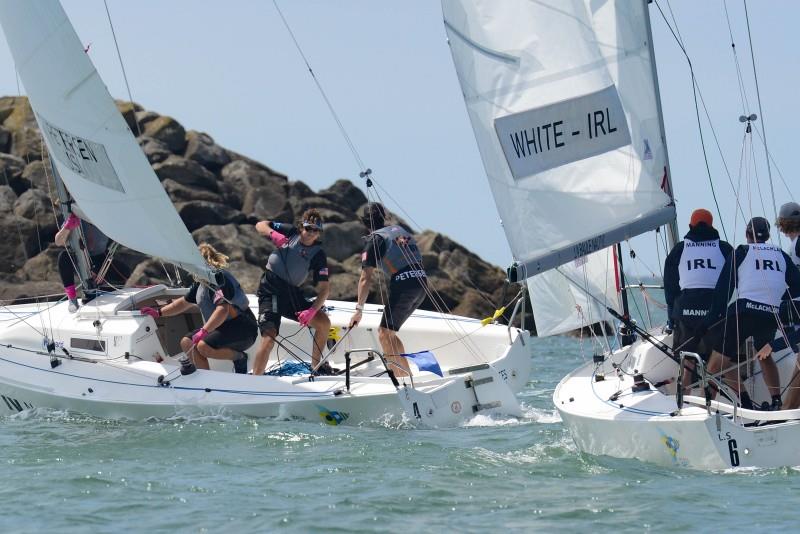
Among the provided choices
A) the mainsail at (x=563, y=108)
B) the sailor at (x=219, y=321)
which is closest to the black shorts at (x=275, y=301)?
the sailor at (x=219, y=321)

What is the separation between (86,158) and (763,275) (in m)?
5.52

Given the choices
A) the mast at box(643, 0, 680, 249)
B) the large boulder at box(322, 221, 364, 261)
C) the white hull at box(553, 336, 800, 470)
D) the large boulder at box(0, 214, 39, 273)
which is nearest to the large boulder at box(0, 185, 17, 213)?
the large boulder at box(0, 214, 39, 273)

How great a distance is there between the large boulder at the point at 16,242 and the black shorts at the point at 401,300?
1486cm

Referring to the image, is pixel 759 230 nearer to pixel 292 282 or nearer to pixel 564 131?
pixel 564 131

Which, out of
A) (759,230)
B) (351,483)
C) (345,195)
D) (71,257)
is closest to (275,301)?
(71,257)

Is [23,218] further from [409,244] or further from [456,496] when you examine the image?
[456,496]

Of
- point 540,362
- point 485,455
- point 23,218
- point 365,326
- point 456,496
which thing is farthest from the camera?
point 23,218

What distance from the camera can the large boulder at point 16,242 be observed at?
24.1 m

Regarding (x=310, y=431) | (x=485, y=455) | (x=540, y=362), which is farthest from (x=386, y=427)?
(x=540, y=362)

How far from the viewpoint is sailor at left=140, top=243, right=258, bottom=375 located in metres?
10.5

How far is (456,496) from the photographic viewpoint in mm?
7516

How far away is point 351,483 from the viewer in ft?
25.9

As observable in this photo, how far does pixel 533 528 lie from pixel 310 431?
3045 millimetres

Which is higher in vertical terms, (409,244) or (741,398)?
(409,244)
